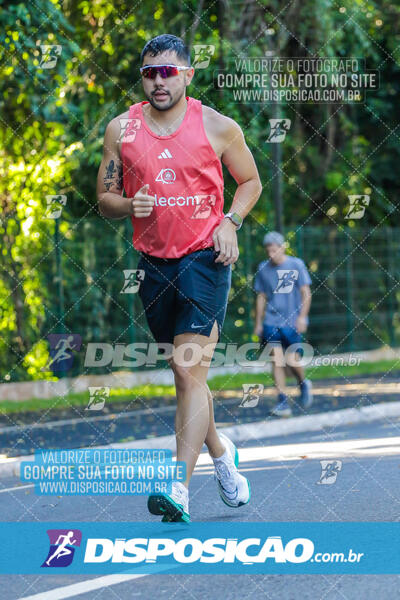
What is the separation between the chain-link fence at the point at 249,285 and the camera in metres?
15.1

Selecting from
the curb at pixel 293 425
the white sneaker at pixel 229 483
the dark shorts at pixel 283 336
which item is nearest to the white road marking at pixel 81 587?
the white sneaker at pixel 229 483

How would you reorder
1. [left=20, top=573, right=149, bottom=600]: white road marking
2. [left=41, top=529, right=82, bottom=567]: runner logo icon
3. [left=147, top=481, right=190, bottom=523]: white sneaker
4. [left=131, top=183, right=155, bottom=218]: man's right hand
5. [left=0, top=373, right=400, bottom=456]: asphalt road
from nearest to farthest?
[left=20, top=573, right=149, bottom=600]: white road marking, [left=41, top=529, right=82, bottom=567]: runner logo icon, [left=147, top=481, right=190, bottom=523]: white sneaker, [left=131, top=183, right=155, bottom=218]: man's right hand, [left=0, top=373, right=400, bottom=456]: asphalt road

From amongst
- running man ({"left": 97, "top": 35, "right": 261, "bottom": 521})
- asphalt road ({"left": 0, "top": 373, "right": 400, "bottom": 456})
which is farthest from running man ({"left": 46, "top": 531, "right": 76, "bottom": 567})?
asphalt road ({"left": 0, "top": 373, "right": 400, "bottom": 456})

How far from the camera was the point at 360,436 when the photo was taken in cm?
966

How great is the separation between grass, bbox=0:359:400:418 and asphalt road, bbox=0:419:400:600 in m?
3.79

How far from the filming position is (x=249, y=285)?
1805 centimetres

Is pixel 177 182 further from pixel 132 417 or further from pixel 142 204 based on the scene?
pixel 132 417

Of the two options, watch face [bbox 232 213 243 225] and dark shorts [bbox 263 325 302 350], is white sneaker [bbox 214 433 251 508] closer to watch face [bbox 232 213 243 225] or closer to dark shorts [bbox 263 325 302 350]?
watch face [bbox 232 213 243 225]

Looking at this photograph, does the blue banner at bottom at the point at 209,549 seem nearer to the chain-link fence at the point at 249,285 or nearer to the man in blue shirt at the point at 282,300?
the man in blue shirt at the point at 282,300

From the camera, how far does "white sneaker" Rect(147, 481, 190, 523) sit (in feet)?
16.7

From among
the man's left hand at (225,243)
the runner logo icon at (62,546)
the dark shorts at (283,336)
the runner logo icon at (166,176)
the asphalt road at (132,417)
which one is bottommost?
the asphalt road at (132,417)

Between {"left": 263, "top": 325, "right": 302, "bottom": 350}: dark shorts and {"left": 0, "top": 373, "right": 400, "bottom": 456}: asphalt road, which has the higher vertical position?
{"left": 263, "top": 325, "right": 302, "bottom": 350}: dark shorts

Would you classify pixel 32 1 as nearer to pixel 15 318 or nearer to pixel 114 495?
pixel 15 318

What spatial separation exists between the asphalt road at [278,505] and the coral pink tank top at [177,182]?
4.55 ft
